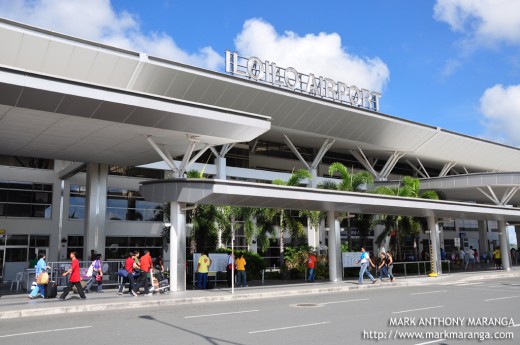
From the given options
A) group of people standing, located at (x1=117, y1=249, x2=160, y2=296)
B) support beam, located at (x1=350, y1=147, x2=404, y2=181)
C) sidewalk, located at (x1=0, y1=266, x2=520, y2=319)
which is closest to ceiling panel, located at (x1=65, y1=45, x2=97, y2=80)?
group of people standing, located at (x1=117, y1=249, x2=160, y2=296)

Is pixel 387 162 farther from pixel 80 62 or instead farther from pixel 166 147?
pixel 166 147

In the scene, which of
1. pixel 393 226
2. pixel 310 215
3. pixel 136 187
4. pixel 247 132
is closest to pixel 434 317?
pixel 247 132

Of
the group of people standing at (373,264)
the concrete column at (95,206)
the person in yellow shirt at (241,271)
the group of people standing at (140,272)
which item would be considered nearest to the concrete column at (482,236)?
the group of people standing at (373,264)

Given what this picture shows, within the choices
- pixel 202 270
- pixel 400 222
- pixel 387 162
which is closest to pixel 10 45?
pixel 202 270

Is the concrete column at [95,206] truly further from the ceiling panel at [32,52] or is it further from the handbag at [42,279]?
the ceiling panel at [32,52]

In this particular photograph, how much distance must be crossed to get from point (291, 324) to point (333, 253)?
1510 cm

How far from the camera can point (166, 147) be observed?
22141 millimetres

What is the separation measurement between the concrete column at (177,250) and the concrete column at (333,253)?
8586mm

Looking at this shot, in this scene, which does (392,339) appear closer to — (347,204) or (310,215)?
(347,204)

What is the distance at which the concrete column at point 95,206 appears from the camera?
25195 mm

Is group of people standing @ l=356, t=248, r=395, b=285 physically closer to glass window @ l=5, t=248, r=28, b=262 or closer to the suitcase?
the suitcase

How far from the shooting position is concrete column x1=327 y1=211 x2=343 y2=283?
26109mm

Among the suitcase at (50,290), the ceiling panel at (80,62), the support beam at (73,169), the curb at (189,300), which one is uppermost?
the ceiling panel at (80,62)

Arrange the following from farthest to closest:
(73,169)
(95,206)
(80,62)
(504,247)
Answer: (504,247) → (80,62) → (73,169) → (95,206)
